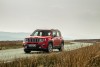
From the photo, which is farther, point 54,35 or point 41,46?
point 54,35

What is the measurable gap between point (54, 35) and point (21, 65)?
61.0ft

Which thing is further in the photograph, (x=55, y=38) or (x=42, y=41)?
(x=55, y=38)

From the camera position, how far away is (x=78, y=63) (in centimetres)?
1373

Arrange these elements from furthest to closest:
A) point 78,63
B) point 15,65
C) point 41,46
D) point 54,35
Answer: point 54,35, point 41,46, point 15,65, point 78,63

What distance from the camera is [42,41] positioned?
3086cm

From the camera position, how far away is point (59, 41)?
112 feet

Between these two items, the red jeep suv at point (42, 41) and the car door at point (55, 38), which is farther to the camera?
the car door at point (55, 38)

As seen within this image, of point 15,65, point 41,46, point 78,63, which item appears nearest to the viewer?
point 78,63

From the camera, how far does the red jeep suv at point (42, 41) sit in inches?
1207

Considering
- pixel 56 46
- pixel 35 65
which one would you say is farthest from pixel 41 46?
pixel 35 65

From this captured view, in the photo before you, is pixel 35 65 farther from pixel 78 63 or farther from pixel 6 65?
pixel 78 63

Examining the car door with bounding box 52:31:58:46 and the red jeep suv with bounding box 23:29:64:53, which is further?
the car door with bounding box 52:31:58:46

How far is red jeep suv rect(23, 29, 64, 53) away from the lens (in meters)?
30.7

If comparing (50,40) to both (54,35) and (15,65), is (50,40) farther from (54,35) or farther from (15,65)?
(15,65)
